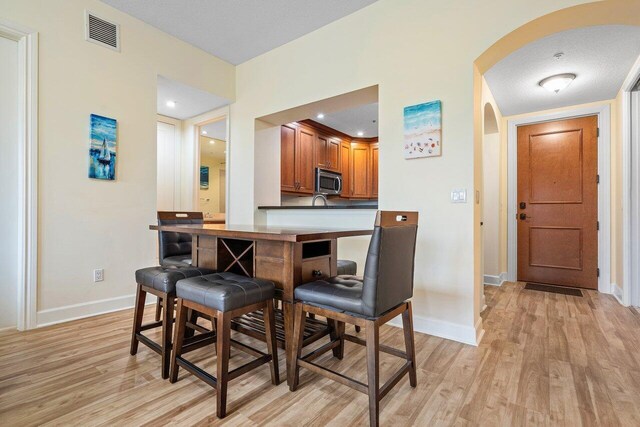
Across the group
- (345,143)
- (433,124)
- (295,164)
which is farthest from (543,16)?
(345,143)

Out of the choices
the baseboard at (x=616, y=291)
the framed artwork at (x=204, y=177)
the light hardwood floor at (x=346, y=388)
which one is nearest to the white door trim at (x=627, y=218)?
the baseboard at (x=616, y=291)

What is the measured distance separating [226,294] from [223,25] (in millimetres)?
2836

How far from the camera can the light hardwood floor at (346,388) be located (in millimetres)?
1402

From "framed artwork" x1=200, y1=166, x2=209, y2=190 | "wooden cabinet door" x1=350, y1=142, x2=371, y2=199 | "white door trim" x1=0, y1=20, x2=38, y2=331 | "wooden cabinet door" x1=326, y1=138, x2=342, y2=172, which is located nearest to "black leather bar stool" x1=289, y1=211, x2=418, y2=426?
"white door trim" x1=0, y1=20, x2=38, y2=331

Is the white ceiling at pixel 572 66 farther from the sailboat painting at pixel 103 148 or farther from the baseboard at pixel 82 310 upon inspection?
the baseboard at pixel 82 310

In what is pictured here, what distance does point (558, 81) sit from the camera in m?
3.12

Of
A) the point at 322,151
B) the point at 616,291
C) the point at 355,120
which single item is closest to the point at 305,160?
the point at 322,151

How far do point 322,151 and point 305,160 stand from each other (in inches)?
21.5

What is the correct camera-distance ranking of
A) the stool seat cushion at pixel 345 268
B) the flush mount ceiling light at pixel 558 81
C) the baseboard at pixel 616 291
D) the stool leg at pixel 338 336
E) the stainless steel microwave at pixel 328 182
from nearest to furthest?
the stool leg at pixel 338 336 < the stool seat cushion at pixel 345 268 < the flush mount ceiling light at pixel 558 81 < the baseboard at pixel 616 291 < the stainless steel microwave at pixel 328 182

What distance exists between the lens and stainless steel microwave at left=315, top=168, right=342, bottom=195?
199 inches

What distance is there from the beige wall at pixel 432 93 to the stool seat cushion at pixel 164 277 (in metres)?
1.61

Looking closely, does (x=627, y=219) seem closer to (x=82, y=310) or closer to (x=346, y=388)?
(x=346, y=388)

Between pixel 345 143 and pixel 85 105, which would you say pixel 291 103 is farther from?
pixel 345 143

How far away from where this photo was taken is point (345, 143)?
5.88 m
